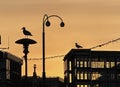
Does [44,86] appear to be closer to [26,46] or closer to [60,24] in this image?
[26,46]

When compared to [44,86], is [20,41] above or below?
above

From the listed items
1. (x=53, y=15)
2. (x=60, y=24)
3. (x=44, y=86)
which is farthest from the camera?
(x=60, y=24)

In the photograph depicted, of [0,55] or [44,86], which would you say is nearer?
[44,86]

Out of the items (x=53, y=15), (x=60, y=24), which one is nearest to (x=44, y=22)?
(x=53, y=15)

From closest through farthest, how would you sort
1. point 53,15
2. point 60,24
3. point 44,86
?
point 44,86, point 53,15, point 60,24

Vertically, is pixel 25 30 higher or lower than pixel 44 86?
higher

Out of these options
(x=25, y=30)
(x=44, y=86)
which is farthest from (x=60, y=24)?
(x=44, y=86)

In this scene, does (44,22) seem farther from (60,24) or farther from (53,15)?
(60,24)

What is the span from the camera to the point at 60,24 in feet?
202

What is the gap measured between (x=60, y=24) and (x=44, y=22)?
4.75 metres

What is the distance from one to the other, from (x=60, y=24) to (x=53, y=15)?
4.23 m

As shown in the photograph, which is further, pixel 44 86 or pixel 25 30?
pixel 25 30

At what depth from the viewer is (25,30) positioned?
192 feet

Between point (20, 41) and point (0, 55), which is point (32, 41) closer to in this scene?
point (20, 41)
